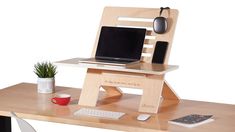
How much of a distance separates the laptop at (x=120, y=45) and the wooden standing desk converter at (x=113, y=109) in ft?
0.89

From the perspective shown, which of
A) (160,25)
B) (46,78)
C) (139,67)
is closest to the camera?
(139,67)

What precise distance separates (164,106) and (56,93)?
2.38 feet

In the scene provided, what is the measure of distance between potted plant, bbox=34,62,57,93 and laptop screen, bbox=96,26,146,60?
372 millimetres

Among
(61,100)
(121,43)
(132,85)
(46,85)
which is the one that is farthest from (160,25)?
(46,85)

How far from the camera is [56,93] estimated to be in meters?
3.39

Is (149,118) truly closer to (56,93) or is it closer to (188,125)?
(188,125)

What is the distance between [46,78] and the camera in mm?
3361

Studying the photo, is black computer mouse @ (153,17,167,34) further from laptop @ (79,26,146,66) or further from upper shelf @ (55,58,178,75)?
upper shelf @ (55,58,178,75)

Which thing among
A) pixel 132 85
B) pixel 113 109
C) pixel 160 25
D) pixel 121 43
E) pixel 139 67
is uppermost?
pixel 160 25

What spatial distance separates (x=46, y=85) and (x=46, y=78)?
45 mm

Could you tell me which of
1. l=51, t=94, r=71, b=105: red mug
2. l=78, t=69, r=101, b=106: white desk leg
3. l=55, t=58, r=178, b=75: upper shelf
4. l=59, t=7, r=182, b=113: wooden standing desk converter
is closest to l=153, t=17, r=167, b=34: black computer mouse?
l=59, t=7, r=182, b=113: wooden standing desk converter

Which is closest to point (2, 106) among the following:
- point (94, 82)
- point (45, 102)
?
point (45, 102)

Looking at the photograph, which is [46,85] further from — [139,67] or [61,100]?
[139,67]

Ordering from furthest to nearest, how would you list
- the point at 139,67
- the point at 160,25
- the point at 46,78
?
1. the point at 46,78
2. the point at 160,25
3. the point at 139,67
